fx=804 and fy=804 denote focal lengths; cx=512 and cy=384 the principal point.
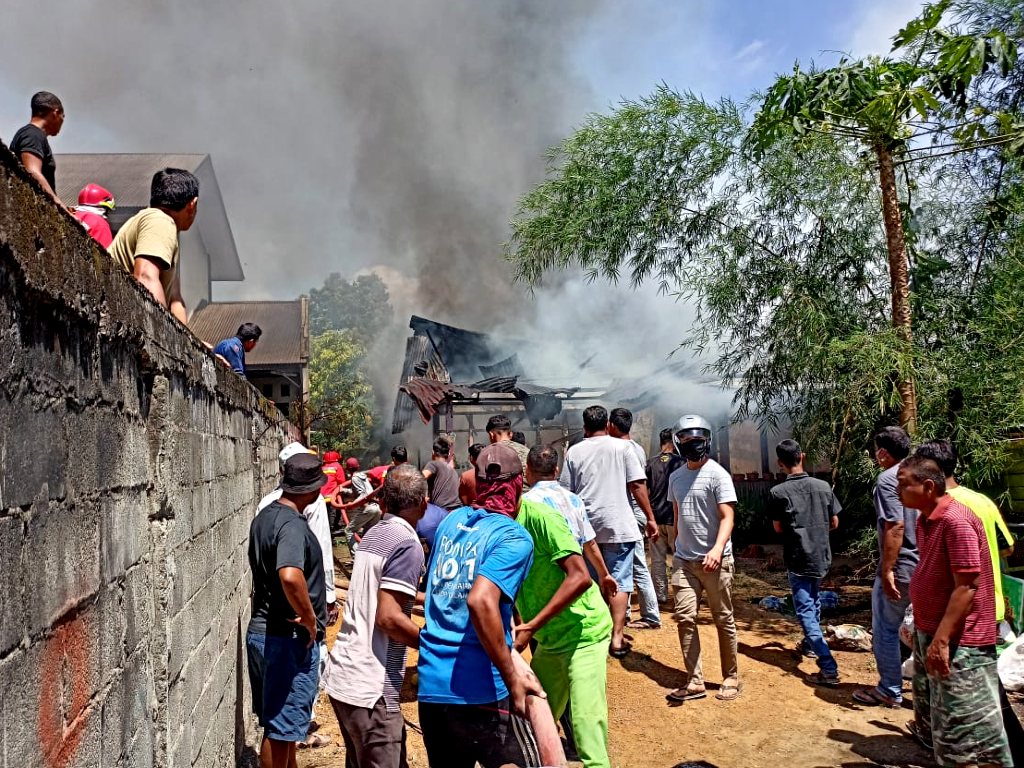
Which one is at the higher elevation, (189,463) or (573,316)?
(573,316)

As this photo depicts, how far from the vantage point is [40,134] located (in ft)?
12.6

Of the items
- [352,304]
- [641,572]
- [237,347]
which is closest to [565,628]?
[641,572]

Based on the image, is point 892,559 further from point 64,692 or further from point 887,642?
point 64,692

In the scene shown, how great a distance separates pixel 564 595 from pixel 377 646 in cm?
80

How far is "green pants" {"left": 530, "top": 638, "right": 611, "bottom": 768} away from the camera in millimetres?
3461

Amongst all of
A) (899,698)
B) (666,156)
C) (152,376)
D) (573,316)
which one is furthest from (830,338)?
(573,316)

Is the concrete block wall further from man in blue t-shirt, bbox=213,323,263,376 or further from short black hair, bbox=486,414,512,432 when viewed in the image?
short black hair, bbox=486,414,512,432

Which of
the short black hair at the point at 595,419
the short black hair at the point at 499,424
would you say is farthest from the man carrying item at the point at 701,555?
the short black hair at the point at 499,424

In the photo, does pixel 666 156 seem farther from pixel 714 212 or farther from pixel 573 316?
pixel 573 316

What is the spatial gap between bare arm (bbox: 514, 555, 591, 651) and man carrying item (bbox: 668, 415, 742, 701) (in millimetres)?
2115

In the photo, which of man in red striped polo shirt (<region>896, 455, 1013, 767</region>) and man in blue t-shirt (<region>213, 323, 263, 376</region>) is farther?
man in blue t-shirt (<region>213, 323, 263, 376</region>)

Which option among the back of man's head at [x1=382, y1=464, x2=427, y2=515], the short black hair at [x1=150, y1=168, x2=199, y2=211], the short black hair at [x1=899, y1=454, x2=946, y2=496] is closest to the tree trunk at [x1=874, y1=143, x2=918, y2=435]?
the short black hair at [x1=899, y1=454, x2=946, y2=496]

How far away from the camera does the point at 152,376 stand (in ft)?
7.88

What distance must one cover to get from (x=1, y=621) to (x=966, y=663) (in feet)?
11.5
